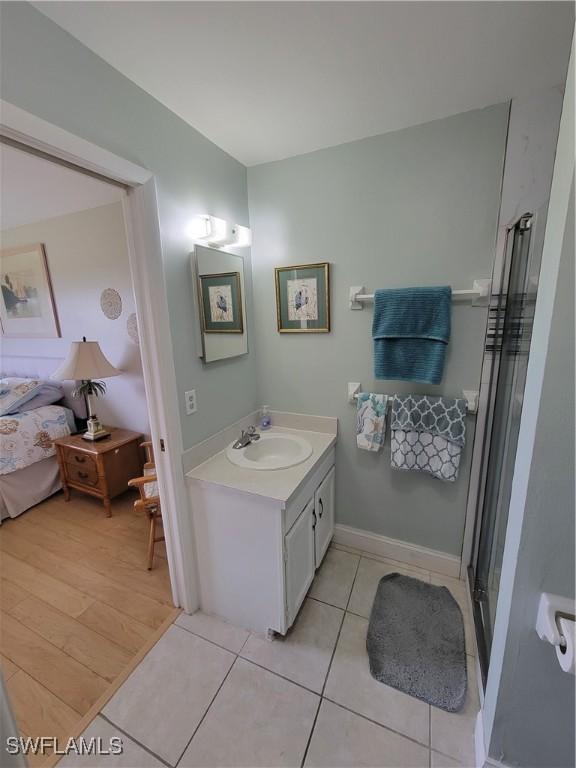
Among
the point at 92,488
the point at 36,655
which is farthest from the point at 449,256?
the point at 92,488

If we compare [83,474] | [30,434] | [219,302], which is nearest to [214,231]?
[219,302]

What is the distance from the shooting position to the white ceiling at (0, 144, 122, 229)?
167 cm

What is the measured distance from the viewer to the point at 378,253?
1636 millimetres

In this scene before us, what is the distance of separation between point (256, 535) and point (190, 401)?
2.32ft

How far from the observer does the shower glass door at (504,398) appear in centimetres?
117

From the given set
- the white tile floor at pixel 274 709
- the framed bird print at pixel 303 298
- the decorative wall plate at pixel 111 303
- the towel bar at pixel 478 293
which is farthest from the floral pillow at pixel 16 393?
the towel bar at pixel 478 293

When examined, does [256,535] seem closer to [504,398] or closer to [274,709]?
[274,709]

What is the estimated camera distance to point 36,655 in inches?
56.8

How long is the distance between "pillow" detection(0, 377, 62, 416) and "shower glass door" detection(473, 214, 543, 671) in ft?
11.4

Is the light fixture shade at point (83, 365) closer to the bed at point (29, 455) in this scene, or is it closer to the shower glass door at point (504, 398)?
the bed at point (29, 455)

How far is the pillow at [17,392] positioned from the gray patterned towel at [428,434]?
3021mm

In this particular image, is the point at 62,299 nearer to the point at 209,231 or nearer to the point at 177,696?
the point at 209,231

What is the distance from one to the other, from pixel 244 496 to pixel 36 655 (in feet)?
4.19

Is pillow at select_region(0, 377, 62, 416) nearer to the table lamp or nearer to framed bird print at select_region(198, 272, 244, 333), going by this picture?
the table lamp
